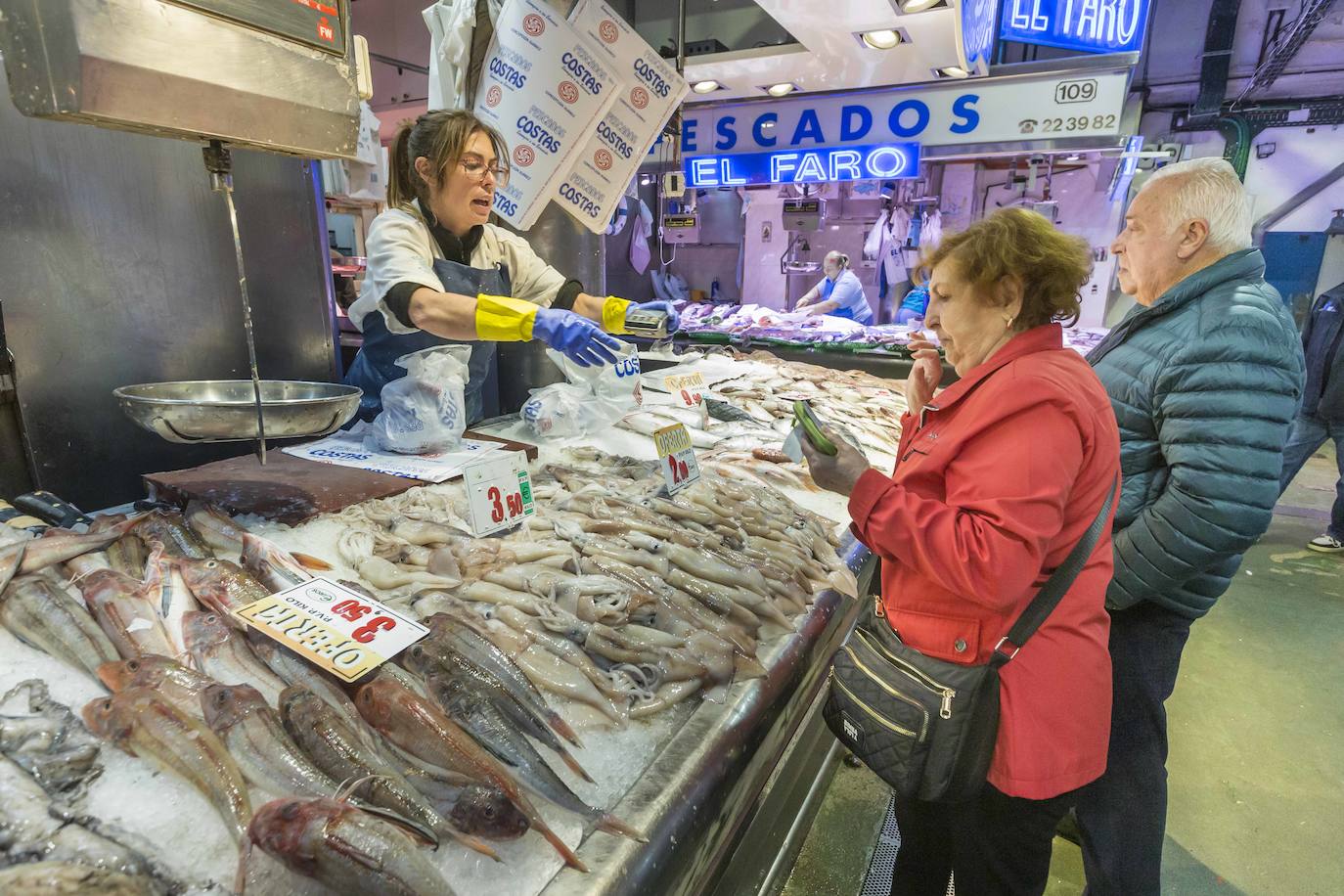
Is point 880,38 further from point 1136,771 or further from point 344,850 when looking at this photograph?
point 344,850

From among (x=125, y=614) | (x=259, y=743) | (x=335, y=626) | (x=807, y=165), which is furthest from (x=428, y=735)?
(x=807, y=165)

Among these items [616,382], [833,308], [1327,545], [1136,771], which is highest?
[833,308]

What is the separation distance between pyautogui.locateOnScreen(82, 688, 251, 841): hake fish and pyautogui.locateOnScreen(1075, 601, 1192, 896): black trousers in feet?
7.54

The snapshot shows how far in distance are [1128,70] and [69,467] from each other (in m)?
6.81

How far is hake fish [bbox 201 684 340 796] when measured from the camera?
0.99m

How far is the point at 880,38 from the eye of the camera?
192 inches

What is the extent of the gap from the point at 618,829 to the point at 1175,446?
1851 mm

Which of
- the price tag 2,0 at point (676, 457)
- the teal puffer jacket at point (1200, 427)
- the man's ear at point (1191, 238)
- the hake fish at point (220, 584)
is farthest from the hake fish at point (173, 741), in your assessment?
the man's ear at point (1191, 238)

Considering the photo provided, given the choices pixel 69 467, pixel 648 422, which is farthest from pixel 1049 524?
pixel 69 467

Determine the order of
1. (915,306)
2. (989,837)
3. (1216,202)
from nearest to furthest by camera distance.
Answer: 1. (989,837)
2. (1216,202)
3. (915,306)

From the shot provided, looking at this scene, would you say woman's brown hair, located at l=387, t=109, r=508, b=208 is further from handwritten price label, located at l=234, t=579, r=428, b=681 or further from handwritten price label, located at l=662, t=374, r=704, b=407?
handwritten price label, located at l=234, t=579, r=428, b=681

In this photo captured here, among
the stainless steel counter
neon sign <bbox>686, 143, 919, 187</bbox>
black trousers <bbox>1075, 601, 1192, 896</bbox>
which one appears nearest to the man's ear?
black trousers <bbox>1075, 601, 1192, 896</bbox>

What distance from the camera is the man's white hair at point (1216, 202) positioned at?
6.85 feet

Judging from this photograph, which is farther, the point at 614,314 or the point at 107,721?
the point at 614,314
